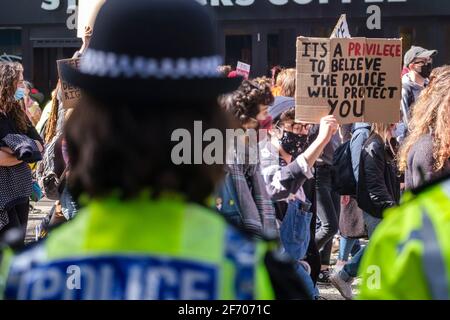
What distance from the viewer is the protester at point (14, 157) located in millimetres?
6426

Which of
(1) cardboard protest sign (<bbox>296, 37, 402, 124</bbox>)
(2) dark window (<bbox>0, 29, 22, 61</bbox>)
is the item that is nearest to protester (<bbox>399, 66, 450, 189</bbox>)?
(1) cardboard protest sign (<bbox>296, 37, 402, 124</bbox>)

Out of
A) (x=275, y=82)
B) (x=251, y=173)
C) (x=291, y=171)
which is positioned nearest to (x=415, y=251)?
(x=251, y=173)

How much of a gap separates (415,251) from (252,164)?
3183 mm

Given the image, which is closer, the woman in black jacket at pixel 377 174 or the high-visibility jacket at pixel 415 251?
the high-visibility jacket at pixel 415 251

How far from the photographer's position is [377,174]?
636 cm

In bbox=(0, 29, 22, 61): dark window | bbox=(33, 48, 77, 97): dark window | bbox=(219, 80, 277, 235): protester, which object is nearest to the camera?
bbox=(219, 80, 277, 235): protester

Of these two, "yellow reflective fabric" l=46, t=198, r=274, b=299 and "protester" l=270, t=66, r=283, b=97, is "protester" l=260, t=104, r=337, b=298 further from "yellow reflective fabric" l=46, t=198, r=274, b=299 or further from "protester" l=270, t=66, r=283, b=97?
"yellow reflective fabric" l=46, t=198, r=274, b=299

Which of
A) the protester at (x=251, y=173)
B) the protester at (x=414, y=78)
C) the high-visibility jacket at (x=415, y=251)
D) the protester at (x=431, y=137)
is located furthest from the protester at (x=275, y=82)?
the high-visibility jacket at (x=415, y=251)

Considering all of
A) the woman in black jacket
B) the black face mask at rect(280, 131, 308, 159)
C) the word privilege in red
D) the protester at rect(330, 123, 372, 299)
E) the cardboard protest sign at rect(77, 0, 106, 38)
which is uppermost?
the cardboard protest sign at rect(77, 0, 106, 38)

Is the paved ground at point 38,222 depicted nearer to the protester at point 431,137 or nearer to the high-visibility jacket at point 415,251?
the protester at point 431,137

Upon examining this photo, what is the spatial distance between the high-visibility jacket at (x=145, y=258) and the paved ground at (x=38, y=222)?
213 inches

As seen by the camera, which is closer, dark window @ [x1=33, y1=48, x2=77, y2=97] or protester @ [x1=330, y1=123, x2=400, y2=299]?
protester @ [x1=330, y1=123, x2=400, y2=299]

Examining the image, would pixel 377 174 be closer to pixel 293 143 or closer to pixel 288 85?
pixel 293 143

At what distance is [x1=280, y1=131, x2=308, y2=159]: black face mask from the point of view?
608 centimetres
